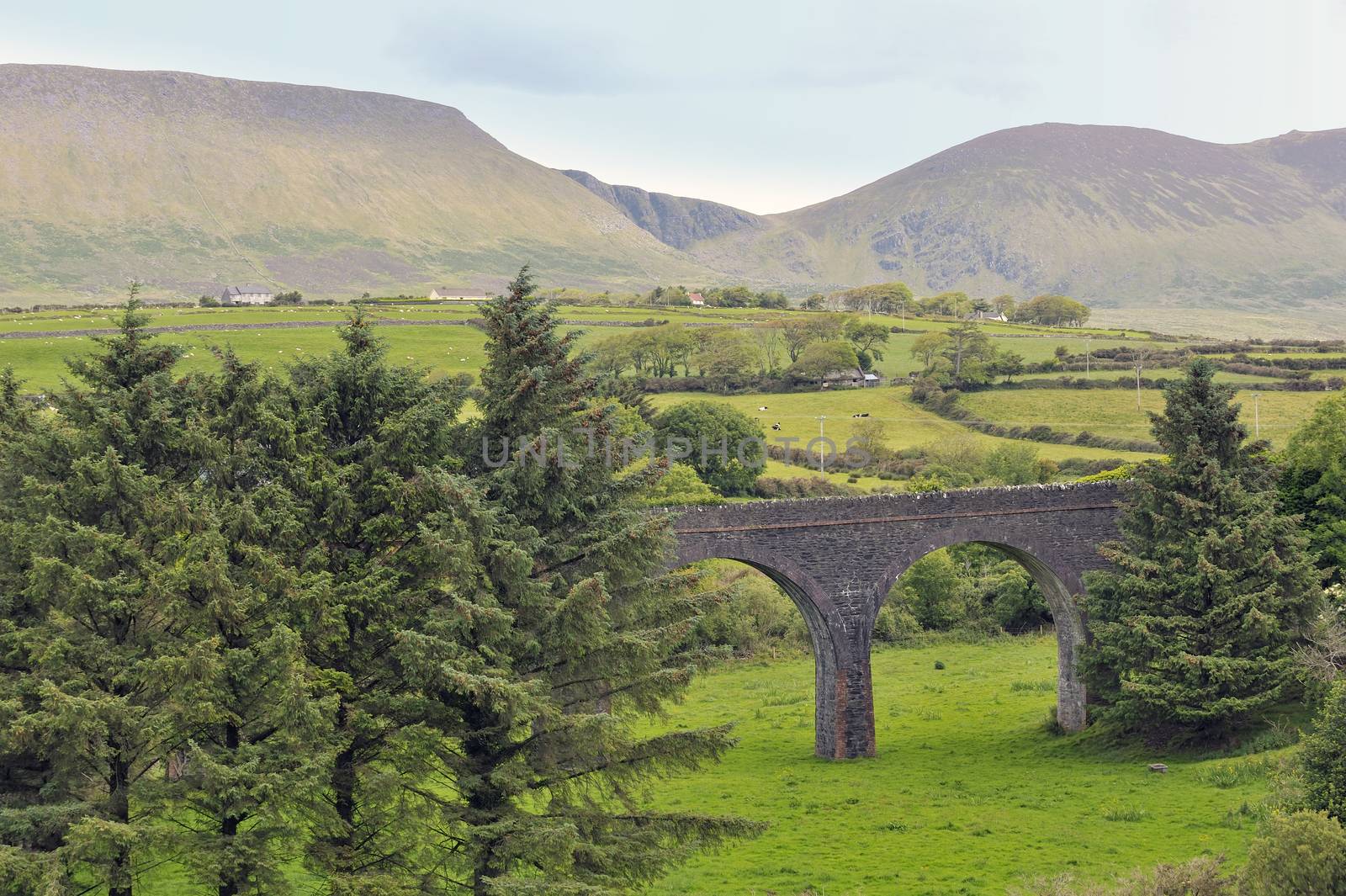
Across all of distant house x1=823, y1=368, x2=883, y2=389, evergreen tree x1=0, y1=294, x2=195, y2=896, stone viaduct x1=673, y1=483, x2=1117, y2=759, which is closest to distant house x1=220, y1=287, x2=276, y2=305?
distant house x1=823, y1=368, x2=883, y2=389

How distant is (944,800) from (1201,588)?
934 cm

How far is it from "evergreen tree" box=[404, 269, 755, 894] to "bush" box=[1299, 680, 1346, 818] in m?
9.75

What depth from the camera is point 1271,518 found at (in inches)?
1346

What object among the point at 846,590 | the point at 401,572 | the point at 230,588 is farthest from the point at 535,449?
the point at 846,590

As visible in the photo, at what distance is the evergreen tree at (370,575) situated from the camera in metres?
18.9

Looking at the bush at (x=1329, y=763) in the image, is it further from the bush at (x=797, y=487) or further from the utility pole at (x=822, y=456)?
the utility pole at (x=822, y=456)

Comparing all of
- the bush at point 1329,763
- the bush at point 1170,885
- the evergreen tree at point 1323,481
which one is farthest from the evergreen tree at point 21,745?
the evergreen tree at point 1323,481

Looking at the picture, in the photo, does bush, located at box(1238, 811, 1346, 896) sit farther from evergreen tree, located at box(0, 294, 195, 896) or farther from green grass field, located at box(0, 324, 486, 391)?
green grass field, located at box(0, 324, 486, 391)

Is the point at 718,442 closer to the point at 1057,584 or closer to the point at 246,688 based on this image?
the point at 1057,584

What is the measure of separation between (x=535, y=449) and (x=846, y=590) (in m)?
18.1

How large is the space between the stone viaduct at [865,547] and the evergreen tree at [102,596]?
614 inches

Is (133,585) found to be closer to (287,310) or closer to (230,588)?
(230,588)

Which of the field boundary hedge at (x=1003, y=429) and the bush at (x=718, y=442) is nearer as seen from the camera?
the bush at (x=718, y=442)

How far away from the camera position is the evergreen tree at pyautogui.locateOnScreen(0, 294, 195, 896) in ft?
61.1
